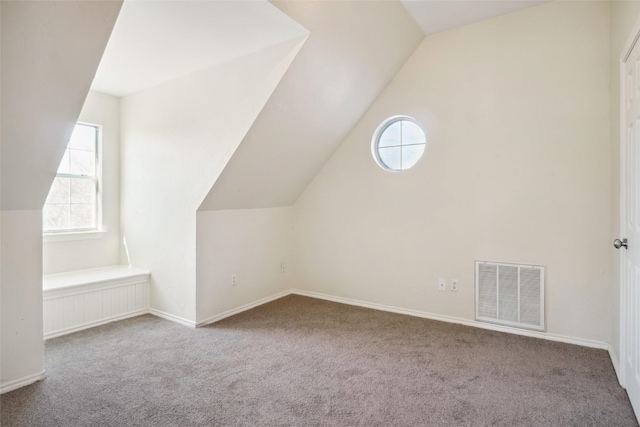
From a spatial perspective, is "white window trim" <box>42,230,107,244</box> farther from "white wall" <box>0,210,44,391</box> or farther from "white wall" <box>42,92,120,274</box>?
"white wall" <box>0,210,44,391</box>

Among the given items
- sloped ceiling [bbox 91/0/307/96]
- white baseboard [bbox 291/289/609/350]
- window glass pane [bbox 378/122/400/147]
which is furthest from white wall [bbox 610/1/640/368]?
sloped ceiling [bbox 91/0/307/96]

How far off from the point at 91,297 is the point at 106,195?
129 cm

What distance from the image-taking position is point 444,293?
328 cm

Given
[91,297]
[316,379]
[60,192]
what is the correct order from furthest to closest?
[60,192] → [91,297] → [316,379]

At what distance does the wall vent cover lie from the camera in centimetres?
287

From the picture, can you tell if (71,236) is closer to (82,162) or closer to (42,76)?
(82,162)

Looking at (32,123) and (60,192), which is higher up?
(32,123)

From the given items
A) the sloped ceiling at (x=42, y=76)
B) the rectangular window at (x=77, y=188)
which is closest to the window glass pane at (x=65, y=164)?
the rectangular window at (x=77, y=188)

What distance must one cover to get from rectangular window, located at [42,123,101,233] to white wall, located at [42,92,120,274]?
0.08m

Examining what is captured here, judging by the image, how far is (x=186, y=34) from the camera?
2490 millimetres

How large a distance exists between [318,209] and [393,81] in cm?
160

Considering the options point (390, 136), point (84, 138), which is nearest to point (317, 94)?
point (390, 136)

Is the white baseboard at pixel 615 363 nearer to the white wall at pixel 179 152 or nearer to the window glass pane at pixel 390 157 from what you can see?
the window glass pane at pixel 390 157

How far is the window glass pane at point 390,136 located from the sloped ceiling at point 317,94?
0.34 m
